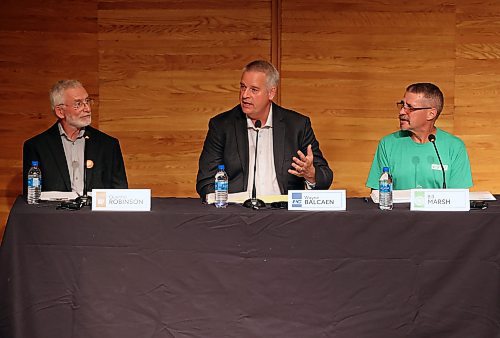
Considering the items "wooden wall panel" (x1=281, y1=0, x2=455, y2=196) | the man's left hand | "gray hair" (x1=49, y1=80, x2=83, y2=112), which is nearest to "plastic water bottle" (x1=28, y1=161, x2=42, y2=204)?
"gray hair" (x1=49, y1=80, x2=83, y2=112)

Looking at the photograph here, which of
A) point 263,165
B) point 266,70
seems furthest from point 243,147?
point 266,70

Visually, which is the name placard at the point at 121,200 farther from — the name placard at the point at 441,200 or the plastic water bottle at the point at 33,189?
the name placard at the point at 441,200

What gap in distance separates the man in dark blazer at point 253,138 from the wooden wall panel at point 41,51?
5.34 feet

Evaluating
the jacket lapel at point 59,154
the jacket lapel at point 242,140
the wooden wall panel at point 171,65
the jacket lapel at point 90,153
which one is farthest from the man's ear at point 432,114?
the jacket lapel at point 59,154

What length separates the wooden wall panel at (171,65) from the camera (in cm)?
527

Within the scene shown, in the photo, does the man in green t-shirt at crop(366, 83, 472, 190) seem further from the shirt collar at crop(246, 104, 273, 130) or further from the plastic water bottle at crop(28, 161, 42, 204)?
the plastic water bottle at crop(28, 161, 42, 204)

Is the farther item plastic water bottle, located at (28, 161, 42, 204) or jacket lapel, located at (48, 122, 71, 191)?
jacket lapel, located at (48, 122, 71, 191)

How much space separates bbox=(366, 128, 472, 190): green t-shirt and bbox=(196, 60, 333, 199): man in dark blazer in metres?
0.35

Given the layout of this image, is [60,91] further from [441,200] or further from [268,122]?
[441,200]

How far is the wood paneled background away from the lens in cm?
527

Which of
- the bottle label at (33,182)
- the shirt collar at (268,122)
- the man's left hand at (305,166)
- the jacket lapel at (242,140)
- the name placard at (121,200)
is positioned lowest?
the name placard at (121,200)

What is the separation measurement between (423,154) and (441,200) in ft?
2.61

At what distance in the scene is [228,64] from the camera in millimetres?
5289

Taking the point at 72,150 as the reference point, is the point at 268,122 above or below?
above
